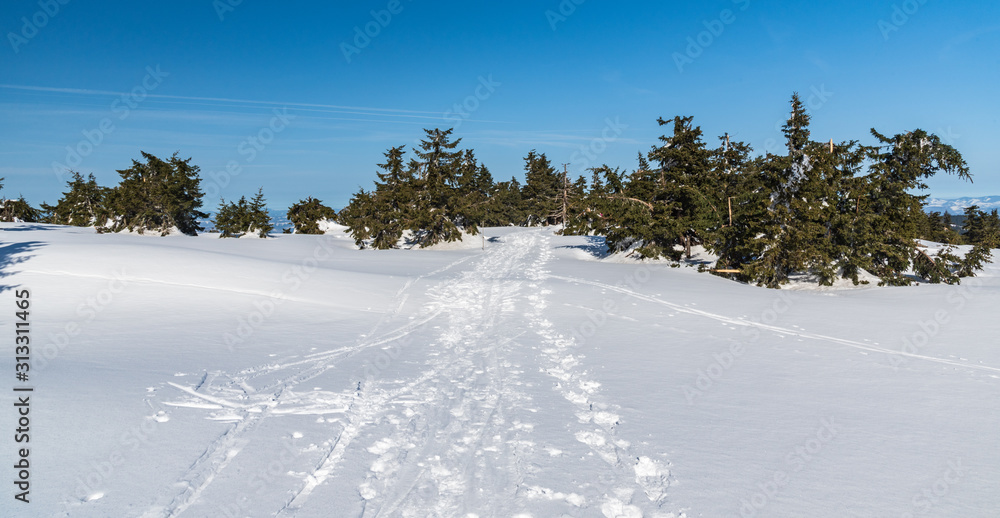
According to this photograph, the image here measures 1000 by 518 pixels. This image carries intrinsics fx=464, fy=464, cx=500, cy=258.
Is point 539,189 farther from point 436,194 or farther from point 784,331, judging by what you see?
point 784,331

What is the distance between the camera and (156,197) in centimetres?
2961

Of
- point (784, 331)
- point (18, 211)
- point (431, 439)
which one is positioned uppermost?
point (18, 211)

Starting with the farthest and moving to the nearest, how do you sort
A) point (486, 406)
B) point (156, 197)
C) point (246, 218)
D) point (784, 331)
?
point (246, 218)
point (156, 197)
point (784, 331)
point (486, 406)

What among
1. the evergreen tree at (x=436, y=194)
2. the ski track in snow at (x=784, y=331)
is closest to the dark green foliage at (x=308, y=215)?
the evergreen tree at (x=436, y=194)

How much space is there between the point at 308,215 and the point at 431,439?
49331 mm

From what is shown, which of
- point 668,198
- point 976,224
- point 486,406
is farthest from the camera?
point 976,224

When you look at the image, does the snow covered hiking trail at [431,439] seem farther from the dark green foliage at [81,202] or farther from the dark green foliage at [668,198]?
the dark green foliage at [81,202]

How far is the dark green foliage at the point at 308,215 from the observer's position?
4881 cm

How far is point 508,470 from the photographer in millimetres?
4520

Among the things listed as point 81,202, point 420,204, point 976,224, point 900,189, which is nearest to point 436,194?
point 420,204

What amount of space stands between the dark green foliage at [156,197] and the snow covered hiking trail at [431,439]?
28288 millimetres

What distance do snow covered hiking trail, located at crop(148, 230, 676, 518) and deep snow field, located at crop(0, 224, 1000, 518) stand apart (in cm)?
3

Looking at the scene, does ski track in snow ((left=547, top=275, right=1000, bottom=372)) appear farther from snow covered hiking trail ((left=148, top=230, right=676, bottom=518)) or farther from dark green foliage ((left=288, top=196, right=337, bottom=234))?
dark green foliage ((left=288, top=196, right=337, bottom=234))

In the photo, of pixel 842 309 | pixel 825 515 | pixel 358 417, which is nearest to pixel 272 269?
pixel 358 417
